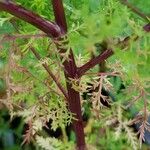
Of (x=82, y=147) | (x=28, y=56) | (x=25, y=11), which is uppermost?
(x=25, y=11)

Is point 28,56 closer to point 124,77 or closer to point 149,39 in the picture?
point 124,77

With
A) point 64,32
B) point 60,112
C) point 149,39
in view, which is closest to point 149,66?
point 149,39

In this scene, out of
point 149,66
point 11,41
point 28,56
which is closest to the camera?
point 149,66

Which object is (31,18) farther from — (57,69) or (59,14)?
(57,69)

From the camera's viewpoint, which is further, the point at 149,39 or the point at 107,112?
the point at 107,112

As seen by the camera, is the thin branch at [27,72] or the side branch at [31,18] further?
the thin branch at [27,72]

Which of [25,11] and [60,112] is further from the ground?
[25,11]

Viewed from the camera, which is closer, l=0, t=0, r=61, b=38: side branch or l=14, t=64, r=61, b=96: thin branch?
l=0, t=0, r=61, b=38: side branch

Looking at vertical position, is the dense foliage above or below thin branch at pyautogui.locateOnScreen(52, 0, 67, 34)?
below
